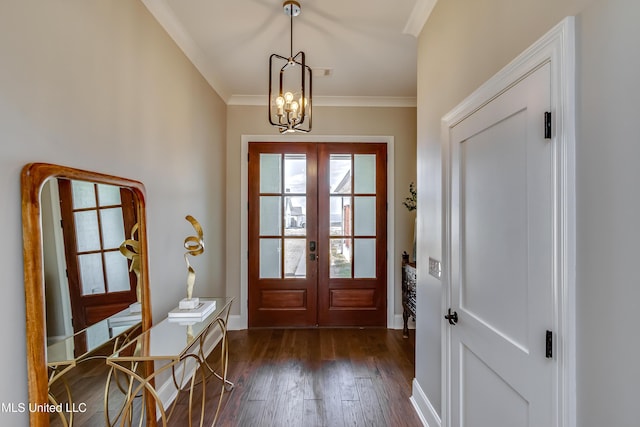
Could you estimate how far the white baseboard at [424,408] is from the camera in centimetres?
191

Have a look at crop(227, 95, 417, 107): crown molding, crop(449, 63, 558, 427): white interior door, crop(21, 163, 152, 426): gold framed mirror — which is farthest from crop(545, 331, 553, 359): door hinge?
crop(227, 95, 417, 107): crown molding

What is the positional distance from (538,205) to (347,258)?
2901 millimetres

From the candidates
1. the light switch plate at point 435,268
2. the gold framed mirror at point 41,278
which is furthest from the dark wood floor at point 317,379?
the gold framed mirror at point 41,278

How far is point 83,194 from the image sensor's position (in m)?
1.42

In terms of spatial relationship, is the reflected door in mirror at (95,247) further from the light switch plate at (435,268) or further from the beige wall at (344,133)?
the beige wall at (344,133)

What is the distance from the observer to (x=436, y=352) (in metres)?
Answer: 1.95

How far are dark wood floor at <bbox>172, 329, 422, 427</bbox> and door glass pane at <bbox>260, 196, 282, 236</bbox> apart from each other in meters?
1.21

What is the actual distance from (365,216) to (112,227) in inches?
109

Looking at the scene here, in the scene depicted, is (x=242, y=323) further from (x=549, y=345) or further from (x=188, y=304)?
(x=549, y=345)

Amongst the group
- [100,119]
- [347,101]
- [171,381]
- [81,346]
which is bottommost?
[171,381]

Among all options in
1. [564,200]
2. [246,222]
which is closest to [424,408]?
[564,200]

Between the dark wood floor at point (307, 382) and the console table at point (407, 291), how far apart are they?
241mm

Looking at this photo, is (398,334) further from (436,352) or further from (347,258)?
(436,352)

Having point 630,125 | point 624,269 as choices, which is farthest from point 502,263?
point 630,125
